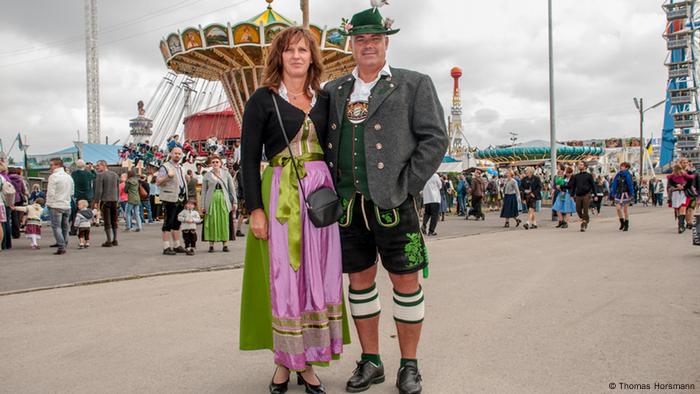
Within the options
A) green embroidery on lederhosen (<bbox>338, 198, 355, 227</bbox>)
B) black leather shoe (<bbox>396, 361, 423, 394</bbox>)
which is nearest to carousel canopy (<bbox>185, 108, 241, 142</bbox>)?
green embroidery on lederhosen (<bbox>338, 198, 355, 227</bbox>)

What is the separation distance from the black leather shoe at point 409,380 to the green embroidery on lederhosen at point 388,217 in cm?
77

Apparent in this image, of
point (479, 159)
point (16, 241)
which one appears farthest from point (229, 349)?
point (479, 159)

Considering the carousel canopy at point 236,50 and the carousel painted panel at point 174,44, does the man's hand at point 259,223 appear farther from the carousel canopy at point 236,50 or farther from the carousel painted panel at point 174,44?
the carousel painted panel at point 174,44

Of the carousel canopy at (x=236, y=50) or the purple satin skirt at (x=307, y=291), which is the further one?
the carousel canopy at (x=236, y=50)

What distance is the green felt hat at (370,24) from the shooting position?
285 cm

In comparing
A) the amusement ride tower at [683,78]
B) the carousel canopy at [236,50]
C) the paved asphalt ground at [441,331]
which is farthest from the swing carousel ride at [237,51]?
the amusement ride tower at [683,78]

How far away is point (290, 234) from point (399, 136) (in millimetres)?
785

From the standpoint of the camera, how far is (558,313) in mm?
4336

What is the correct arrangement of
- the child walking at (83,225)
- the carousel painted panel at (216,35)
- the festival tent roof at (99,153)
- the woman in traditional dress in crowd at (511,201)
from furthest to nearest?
the festival tent roof at (99,153)
the carousel painted panel at (216,35)
the woman in traditional dress in crowd at (511,201)
the child walking at (83,225)

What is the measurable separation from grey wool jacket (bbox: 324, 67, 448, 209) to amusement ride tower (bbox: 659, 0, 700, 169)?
152 ft

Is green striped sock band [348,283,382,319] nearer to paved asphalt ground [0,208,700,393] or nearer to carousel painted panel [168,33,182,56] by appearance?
paved asphalt ground [0,208,700,393]

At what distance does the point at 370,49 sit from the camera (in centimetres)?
291

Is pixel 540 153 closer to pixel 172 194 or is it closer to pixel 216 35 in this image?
pixel 216 35

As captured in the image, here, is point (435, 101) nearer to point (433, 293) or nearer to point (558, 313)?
point (558, 313)
